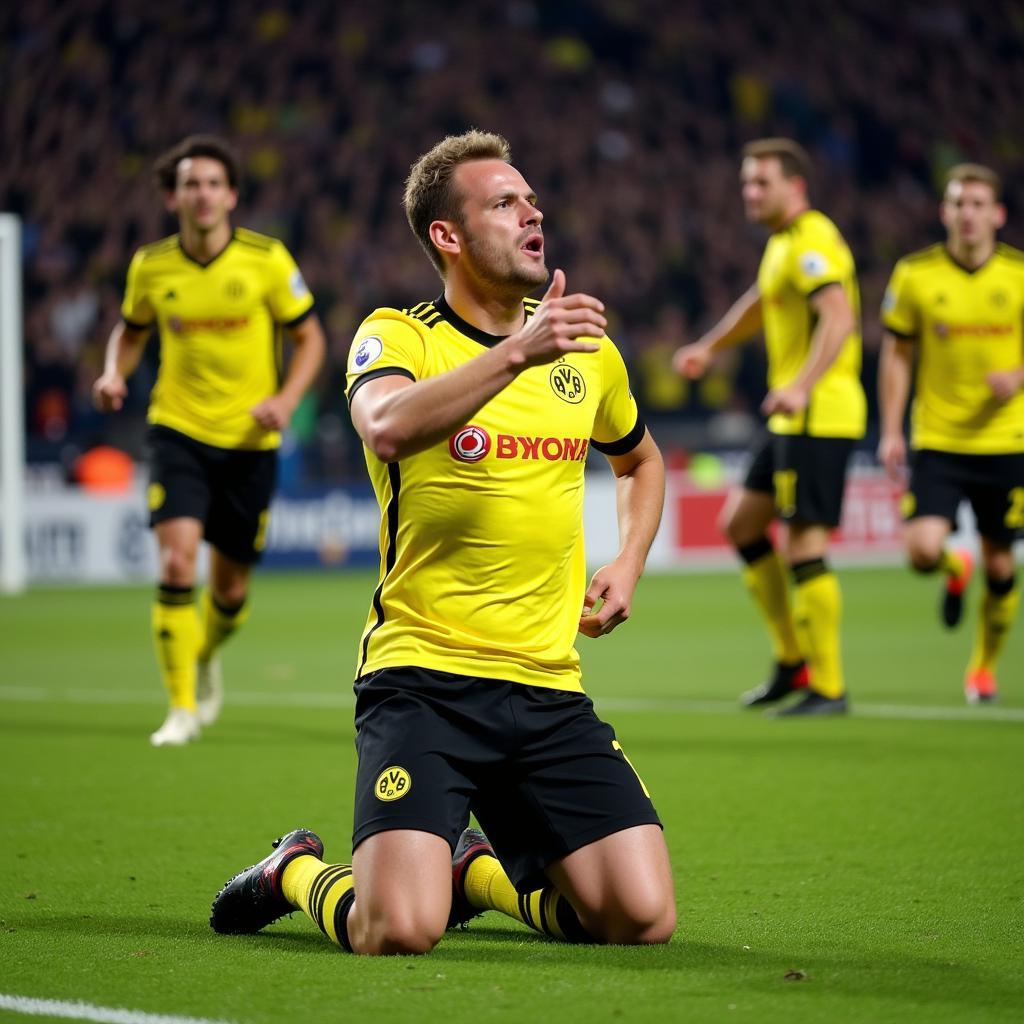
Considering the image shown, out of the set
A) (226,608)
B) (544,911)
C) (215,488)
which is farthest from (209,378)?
(544,911)

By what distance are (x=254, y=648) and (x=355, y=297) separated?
32.9 feet

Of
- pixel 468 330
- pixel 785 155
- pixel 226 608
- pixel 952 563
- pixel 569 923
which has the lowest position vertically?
pixel 569 923

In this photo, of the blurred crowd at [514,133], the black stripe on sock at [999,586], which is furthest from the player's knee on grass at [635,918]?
the blurred crowd at [514,133]

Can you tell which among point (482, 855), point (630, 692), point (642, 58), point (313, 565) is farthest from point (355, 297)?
point (482, 855)

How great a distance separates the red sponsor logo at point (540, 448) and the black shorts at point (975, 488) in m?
4.58

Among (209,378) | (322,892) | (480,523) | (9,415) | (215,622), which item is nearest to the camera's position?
(322,892)

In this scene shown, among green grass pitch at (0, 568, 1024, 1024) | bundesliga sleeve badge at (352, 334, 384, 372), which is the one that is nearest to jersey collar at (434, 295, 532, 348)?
bundesliga sleeve badge at (352, 334, 384, 372)

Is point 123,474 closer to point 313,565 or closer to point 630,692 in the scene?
point 313,565

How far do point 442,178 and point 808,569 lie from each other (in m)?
4.52

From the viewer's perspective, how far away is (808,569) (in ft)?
27.3

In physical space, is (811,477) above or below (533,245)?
below

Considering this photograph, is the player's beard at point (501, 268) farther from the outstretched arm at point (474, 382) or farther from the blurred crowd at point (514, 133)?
the blurred crowd at point (514, 133)

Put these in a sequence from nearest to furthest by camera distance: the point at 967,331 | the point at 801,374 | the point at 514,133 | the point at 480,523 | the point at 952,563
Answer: the point at 480,523, the point at 801,374, the point at 967,331, the point at 952,563, the point at 514,133

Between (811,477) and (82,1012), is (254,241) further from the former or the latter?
(82,1012)
